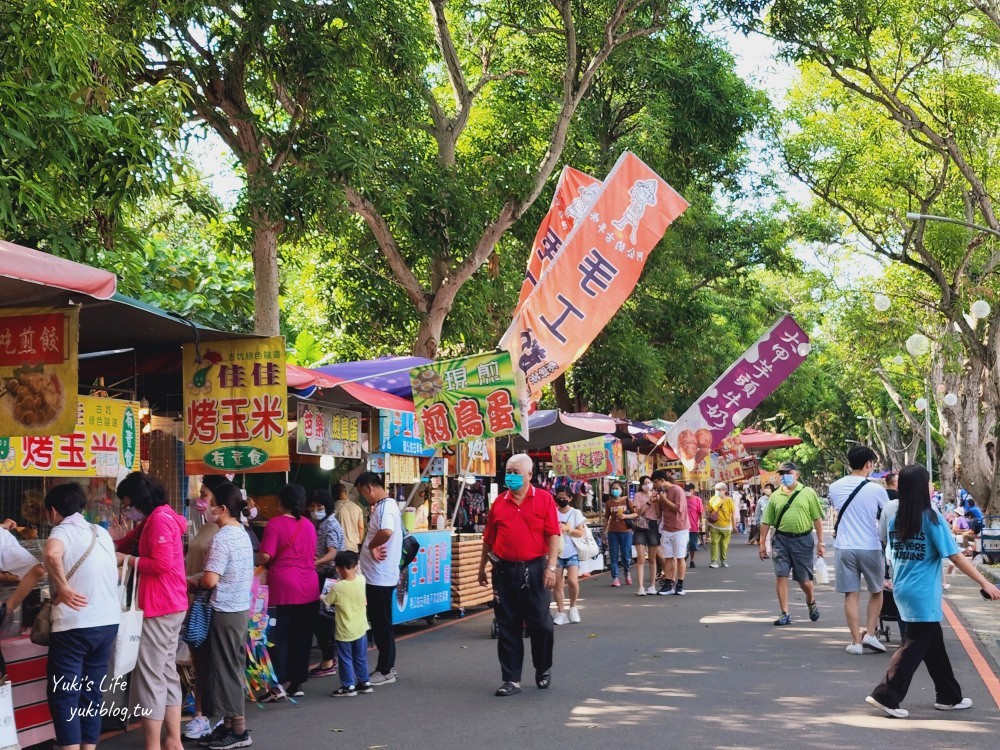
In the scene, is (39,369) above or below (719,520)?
above

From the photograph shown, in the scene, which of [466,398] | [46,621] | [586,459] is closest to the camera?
[46,621]

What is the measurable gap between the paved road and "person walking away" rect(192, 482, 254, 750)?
250mm

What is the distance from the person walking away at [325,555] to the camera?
9.73 meters

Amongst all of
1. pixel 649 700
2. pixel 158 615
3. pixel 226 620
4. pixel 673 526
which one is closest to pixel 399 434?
pixel 673 526

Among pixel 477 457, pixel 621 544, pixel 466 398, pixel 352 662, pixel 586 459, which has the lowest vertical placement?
pixel 352 662

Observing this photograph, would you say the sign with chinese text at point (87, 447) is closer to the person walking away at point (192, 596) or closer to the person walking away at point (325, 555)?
the person walking away at point (192, 596)

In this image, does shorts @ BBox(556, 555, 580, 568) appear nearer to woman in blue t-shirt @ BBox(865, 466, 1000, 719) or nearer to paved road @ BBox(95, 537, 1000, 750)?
paved road @ BBox(95, 537, 1000, 750)

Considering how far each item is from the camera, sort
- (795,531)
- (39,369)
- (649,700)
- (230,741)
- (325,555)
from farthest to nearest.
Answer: (795,531) < (325,555) < (649,700) < (230,741) < (39,369)

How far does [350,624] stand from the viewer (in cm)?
884

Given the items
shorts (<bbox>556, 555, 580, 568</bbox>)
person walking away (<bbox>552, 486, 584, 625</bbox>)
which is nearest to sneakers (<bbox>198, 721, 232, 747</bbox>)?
person walking away (<bbox>552, 486, 584, 625</bbox>)

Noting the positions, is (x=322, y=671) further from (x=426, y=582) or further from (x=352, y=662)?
(x=426, y=582)

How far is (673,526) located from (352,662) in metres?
8.61

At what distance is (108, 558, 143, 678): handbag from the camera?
21.2 ft

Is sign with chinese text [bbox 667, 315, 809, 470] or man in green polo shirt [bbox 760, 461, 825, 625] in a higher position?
sign with chinese text [bbox 667, 315, 809, 470]
